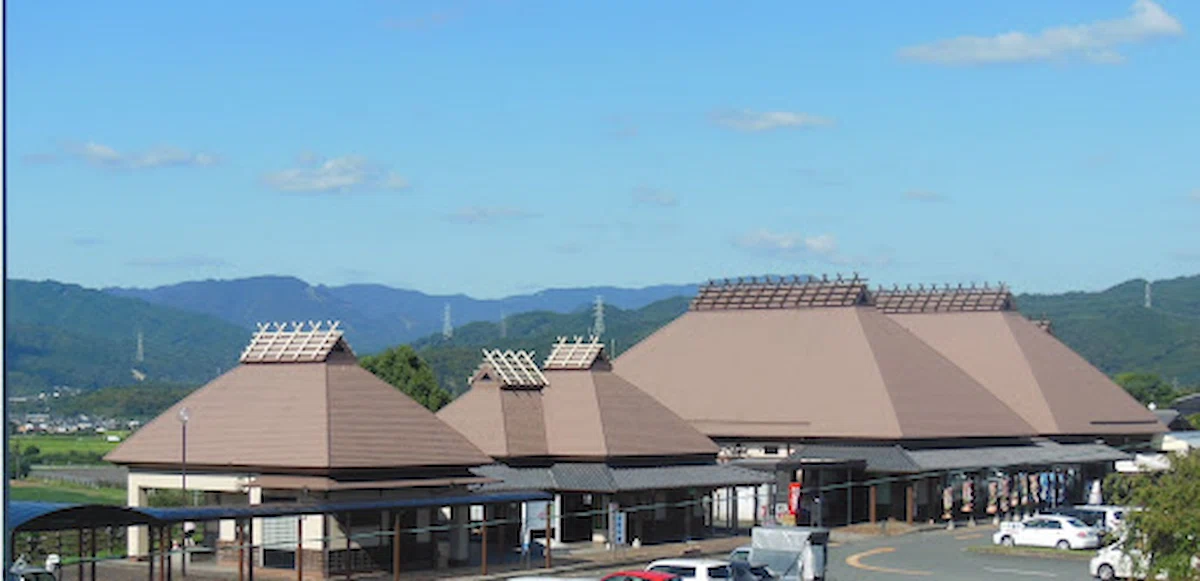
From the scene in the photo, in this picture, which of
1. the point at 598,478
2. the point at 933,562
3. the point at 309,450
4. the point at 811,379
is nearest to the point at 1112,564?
the point at 933,562

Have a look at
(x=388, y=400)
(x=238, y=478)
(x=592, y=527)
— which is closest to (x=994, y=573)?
(x=592, y=527)

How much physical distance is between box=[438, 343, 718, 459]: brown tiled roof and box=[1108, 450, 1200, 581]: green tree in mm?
21558

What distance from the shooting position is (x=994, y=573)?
187ft

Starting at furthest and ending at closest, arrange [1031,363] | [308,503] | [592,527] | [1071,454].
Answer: [1031,363]
[1071,454]
[592,527]
[308,503]

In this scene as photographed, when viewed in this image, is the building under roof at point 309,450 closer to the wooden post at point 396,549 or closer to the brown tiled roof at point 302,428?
the brown tiled roof at point 302,428

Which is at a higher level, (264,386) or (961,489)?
(264,386)

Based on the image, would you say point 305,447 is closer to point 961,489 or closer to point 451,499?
point 451,499

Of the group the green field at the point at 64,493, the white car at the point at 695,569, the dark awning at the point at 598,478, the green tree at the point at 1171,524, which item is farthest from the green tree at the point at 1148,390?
the white car at the point at 695,569

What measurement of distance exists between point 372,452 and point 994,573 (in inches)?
775

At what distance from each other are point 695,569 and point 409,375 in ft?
192

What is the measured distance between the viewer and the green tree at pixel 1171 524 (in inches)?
1847

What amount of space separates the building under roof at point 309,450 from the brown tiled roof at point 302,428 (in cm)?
4

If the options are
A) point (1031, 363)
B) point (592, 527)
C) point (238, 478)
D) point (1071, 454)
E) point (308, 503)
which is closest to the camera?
point (308, 503)

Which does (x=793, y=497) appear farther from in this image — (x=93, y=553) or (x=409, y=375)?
(x=409, y=375)
